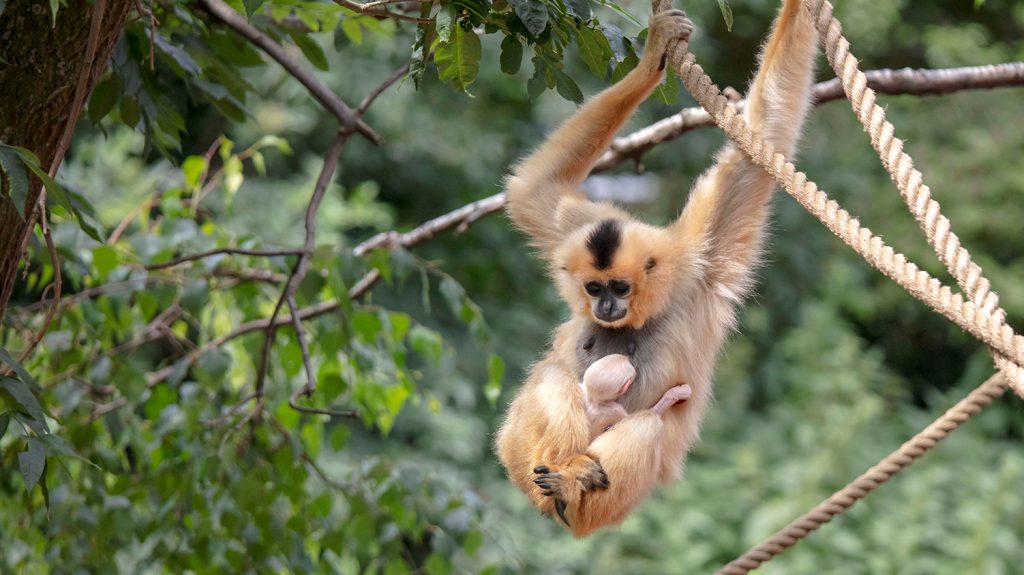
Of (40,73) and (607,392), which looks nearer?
(40,73)

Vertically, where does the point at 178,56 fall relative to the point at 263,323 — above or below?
above

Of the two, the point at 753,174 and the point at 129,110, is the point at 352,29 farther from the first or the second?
the point at 753,174

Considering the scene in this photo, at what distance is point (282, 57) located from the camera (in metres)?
3.42

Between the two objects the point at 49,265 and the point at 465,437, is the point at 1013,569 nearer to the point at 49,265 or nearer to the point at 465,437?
the point at 465,437

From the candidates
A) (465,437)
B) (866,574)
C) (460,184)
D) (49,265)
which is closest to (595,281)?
(49,265)

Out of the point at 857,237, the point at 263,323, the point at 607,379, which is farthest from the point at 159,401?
the point at 857,237

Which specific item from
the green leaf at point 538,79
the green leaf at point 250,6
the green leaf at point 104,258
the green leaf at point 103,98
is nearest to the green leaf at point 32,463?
the green leaf at point 250,6

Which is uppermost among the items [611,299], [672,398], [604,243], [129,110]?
[129,110]

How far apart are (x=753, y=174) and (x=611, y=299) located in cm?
47

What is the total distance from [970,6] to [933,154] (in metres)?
1.81

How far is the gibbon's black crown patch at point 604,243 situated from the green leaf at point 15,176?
4.71ft

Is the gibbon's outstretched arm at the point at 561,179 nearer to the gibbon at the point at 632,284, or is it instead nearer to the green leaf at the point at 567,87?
the gibbon at the point at 632,284

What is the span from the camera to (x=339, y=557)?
3658 millimetres

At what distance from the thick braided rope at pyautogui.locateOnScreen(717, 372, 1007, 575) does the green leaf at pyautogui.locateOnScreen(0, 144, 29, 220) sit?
6.44 feet
